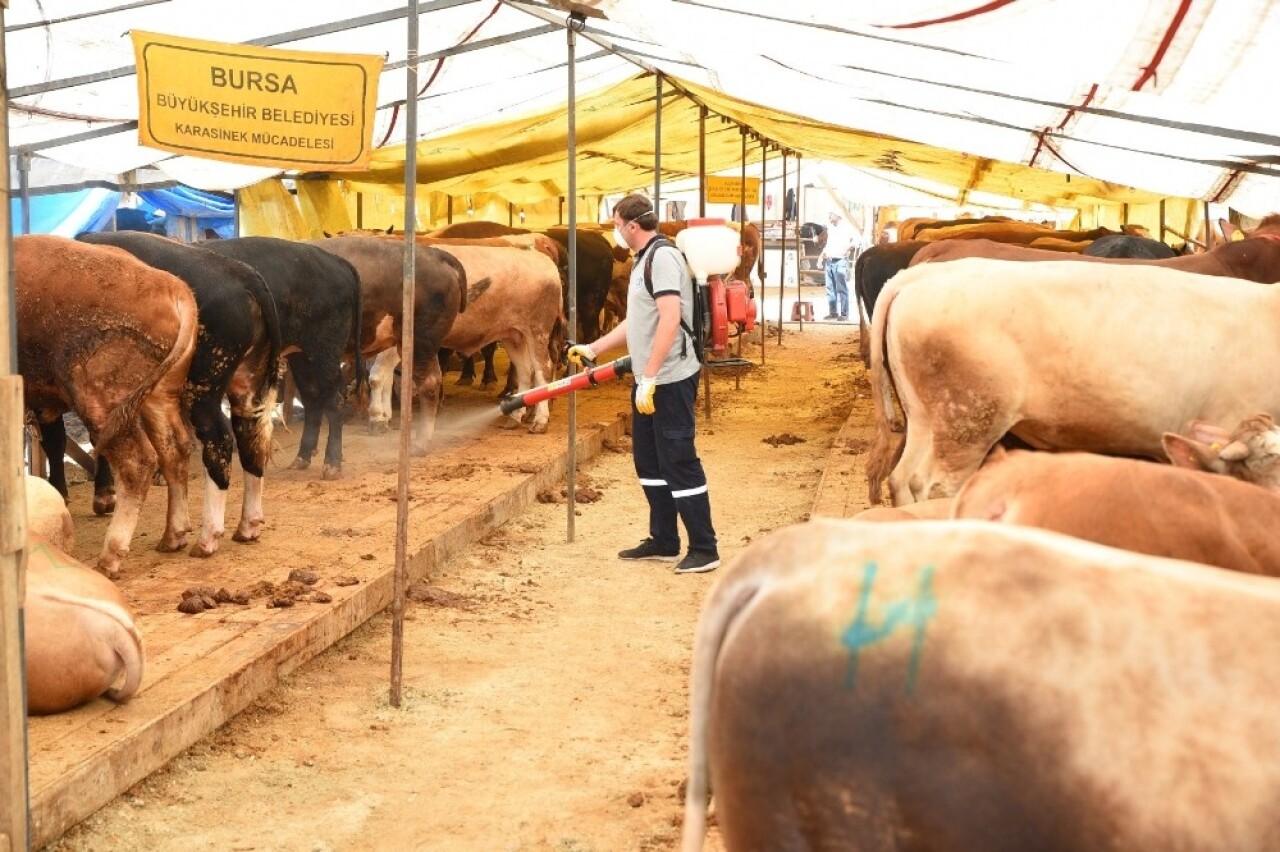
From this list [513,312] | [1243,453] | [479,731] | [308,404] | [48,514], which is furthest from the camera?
[513,312]

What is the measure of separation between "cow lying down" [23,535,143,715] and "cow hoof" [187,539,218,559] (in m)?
2.68

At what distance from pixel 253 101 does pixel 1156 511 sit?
3789 mm

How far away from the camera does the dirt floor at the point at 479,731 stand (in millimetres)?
4859

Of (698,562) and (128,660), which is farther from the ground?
(128,660)

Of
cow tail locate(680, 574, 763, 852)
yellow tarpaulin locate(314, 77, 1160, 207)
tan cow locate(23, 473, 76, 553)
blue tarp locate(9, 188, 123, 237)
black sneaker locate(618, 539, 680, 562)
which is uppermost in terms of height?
yellow tarpaulin locate(314, 77, 1160, 207)

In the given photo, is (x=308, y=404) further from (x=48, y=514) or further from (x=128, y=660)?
(x=128, y=660)

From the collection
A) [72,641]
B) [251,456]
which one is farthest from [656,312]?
[72,641]

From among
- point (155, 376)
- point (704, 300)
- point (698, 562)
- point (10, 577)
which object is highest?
point (704, 300)

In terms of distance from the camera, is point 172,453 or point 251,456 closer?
point 172,453

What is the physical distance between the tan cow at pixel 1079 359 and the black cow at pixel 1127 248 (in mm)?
5682

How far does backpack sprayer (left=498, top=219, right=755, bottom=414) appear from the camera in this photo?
8.12 metres

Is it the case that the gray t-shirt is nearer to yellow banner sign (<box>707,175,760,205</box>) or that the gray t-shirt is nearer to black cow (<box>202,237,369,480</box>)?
black cow (<box>202,237,369,480</box>)

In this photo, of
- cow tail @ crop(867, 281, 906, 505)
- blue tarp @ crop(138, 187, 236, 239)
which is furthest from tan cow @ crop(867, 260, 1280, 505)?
blue tarp @ crop(138, 187, 236, 239)

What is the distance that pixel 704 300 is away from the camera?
8.53 metres
